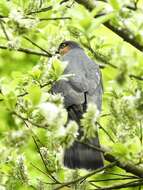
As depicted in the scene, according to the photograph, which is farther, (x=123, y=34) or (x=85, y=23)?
(x=123, y=34)

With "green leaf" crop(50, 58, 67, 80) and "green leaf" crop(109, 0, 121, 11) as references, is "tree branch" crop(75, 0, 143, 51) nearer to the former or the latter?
"green leaf" crop(109, 0, 121, 11)

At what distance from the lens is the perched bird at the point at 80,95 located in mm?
3393

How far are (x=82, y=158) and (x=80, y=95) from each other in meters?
0.46

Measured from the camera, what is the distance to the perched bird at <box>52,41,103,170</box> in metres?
3.39

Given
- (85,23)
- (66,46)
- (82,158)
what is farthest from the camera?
(66,46)

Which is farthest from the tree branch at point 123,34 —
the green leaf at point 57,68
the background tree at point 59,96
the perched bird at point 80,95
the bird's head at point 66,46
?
the bird's head at point 66,46

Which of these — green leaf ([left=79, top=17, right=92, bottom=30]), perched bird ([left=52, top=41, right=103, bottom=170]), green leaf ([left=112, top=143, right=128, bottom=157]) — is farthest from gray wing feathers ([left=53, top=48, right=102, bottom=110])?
green leaf ([left=79, top=17, right=92, bottom=30])

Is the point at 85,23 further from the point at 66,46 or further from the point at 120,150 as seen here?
the point at 66,46

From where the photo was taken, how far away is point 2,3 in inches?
123

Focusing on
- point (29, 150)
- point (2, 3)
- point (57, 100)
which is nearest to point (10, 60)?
point (29, 150)

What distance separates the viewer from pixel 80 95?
3719 millimetres

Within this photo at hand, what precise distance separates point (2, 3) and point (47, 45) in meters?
0.70

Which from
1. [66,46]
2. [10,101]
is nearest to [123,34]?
[10,101]

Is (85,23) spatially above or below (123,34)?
above
